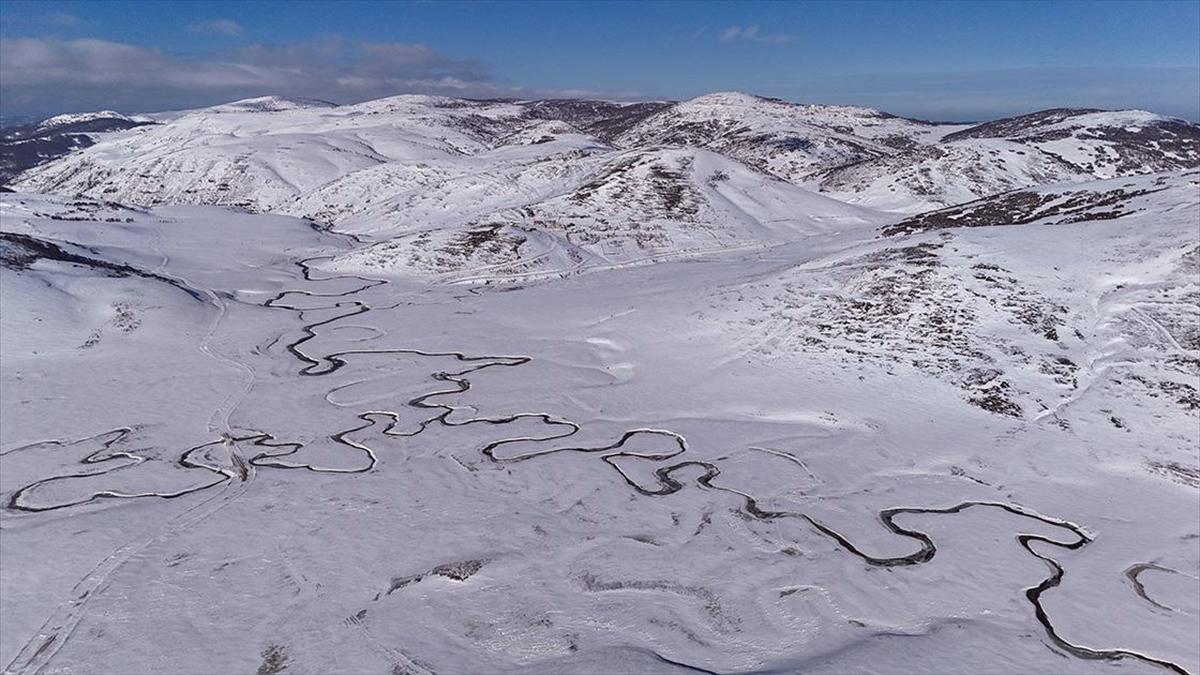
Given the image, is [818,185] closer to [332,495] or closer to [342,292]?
[342,292]

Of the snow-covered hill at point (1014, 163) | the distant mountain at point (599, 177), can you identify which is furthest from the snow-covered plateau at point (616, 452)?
the snow-covered hill at point (1014, 163)

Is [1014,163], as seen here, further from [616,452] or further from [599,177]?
[616,452]

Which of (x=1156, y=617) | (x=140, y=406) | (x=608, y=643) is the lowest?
(x=1156, y=617)

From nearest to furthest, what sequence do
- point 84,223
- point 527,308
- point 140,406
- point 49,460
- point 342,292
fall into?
point 49,460, point 140,406, point 527,308, point 342,292, point 84,223

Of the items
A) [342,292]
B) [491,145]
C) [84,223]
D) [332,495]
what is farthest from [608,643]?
[491,145]

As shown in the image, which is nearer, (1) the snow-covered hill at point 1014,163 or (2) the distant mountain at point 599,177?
(2) the distant mountain at point 599,177

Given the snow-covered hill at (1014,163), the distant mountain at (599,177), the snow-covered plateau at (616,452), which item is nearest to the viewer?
the snow-covered plateau at (616,452)

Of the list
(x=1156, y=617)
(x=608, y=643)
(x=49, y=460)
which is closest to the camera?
(x=608, y=643)

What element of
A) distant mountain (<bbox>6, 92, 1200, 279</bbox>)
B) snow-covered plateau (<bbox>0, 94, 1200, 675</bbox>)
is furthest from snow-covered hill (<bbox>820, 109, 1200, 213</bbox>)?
snow-covered plateau (<bbox>0, 94, 1200, 675</bbox>)

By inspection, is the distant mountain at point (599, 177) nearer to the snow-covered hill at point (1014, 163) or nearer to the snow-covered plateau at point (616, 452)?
the snow-covered hill at point (1014, 163)
